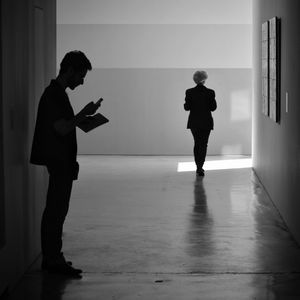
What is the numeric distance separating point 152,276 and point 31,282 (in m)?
0.82

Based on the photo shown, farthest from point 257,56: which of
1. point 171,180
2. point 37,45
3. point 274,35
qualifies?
point 37,45

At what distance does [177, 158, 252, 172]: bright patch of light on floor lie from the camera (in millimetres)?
12281

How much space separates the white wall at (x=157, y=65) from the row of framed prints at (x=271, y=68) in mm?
4604

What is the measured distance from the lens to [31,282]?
528 cm

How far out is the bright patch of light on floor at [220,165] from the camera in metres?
12.3

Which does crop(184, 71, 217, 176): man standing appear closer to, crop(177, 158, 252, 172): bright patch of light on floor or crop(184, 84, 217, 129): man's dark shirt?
crop(184, 84, 217, 129): man's dark shirt

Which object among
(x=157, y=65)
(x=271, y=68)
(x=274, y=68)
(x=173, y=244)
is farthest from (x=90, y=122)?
(x=157, y=65)

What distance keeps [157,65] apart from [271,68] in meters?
6.08

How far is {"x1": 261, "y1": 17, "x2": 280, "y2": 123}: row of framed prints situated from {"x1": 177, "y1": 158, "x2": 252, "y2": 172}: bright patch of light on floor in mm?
2777

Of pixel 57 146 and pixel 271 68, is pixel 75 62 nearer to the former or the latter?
pixel 57 146

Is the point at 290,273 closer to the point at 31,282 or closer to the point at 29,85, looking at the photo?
the point at 31,282

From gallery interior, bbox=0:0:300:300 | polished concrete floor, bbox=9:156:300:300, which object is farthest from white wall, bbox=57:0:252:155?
polished concrete floor, bbox=9:156:300:300

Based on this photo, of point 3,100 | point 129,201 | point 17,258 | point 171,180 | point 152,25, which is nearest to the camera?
point 3,100

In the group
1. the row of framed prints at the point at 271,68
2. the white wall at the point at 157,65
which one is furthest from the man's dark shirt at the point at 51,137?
the white wall at the point at 157,65
